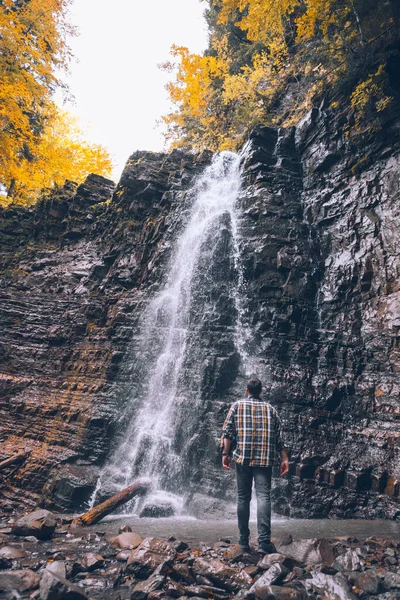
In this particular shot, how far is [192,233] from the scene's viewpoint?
43.3 ft

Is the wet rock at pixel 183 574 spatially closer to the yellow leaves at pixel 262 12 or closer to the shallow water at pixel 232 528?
the shallow water at pixel 232 528

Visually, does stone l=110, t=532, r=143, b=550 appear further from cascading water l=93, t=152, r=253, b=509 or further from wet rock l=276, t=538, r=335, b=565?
cascading water l=93, t=152, r=253, b=509

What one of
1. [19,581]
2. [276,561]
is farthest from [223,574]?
[19,581]

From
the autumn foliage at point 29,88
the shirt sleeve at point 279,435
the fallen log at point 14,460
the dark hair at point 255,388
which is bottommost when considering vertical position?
the fallen log at point 14,460

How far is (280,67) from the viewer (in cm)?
1844

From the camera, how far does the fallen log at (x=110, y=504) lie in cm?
647

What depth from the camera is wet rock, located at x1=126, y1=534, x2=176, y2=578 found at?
13.2ft

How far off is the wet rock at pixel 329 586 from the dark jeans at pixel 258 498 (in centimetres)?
76

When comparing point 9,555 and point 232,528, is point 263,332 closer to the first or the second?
point 232,528

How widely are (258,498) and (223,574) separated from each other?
0.94m

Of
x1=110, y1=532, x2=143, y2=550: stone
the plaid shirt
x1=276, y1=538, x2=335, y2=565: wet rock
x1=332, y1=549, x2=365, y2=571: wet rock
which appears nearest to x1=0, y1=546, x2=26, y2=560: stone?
x1=110, y1=532, x2=143, y2=550: stone

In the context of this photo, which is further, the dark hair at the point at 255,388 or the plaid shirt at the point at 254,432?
the dark hair at the point at 255,388

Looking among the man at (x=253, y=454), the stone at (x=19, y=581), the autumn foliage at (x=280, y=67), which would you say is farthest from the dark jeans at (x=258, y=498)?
the autumn foliage at (x=280, y=67)

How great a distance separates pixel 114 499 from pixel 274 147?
12184 mm
